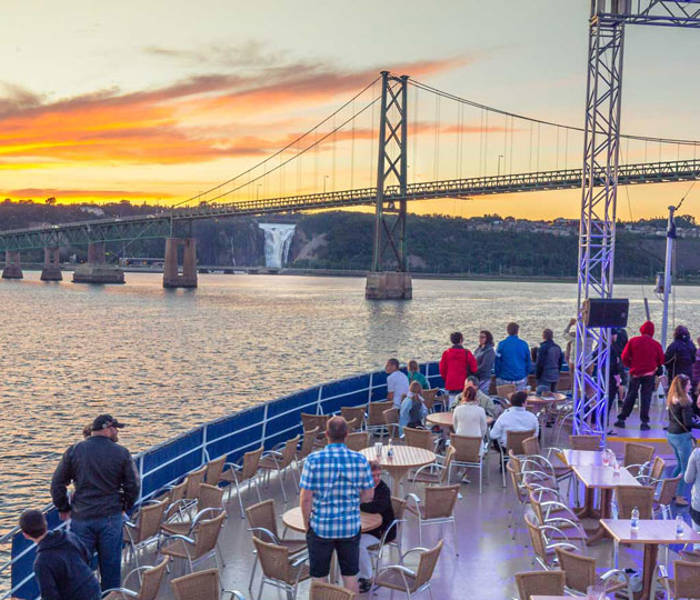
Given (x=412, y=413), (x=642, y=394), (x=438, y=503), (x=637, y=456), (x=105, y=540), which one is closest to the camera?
(x=105, y=540)

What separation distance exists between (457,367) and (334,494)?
6206 millimetres

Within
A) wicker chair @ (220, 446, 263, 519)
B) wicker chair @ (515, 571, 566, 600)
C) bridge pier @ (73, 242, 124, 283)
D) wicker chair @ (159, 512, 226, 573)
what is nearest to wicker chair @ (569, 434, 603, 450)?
wicker chair @ (220, 446, 263, 519)

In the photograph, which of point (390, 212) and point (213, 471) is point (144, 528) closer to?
point (213, 471)

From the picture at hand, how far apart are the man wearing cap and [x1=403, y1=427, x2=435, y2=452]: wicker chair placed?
11.5ft

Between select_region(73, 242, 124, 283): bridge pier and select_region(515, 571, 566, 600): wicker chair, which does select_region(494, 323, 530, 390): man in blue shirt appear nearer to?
select_region(515, 571, 566, 600): wicker chair

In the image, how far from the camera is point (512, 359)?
1134 centimetres

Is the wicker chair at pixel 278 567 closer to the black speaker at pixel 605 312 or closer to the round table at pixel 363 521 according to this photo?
the round table at pixel 363 521

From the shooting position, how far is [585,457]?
7.27m

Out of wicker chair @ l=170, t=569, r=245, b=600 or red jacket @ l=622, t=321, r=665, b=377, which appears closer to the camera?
wicker chair @ l=170, t=569, r=245, b=600

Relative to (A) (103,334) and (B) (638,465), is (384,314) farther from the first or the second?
(B) (638,465)

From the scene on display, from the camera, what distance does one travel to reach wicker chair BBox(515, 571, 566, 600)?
14.7ft

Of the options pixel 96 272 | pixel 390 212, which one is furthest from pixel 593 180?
pixel 96 272

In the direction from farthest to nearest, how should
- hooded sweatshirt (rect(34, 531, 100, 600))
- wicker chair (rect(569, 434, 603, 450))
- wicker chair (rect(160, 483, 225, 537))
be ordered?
1. wicker chair (rect(569, 434, 603, 450))
2. wicker chair (rect(160, 483, 225, 537))
3. hooded sweatshirt (rect(34, 531, 100, 600))

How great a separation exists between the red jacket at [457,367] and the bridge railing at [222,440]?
1.71 meters
